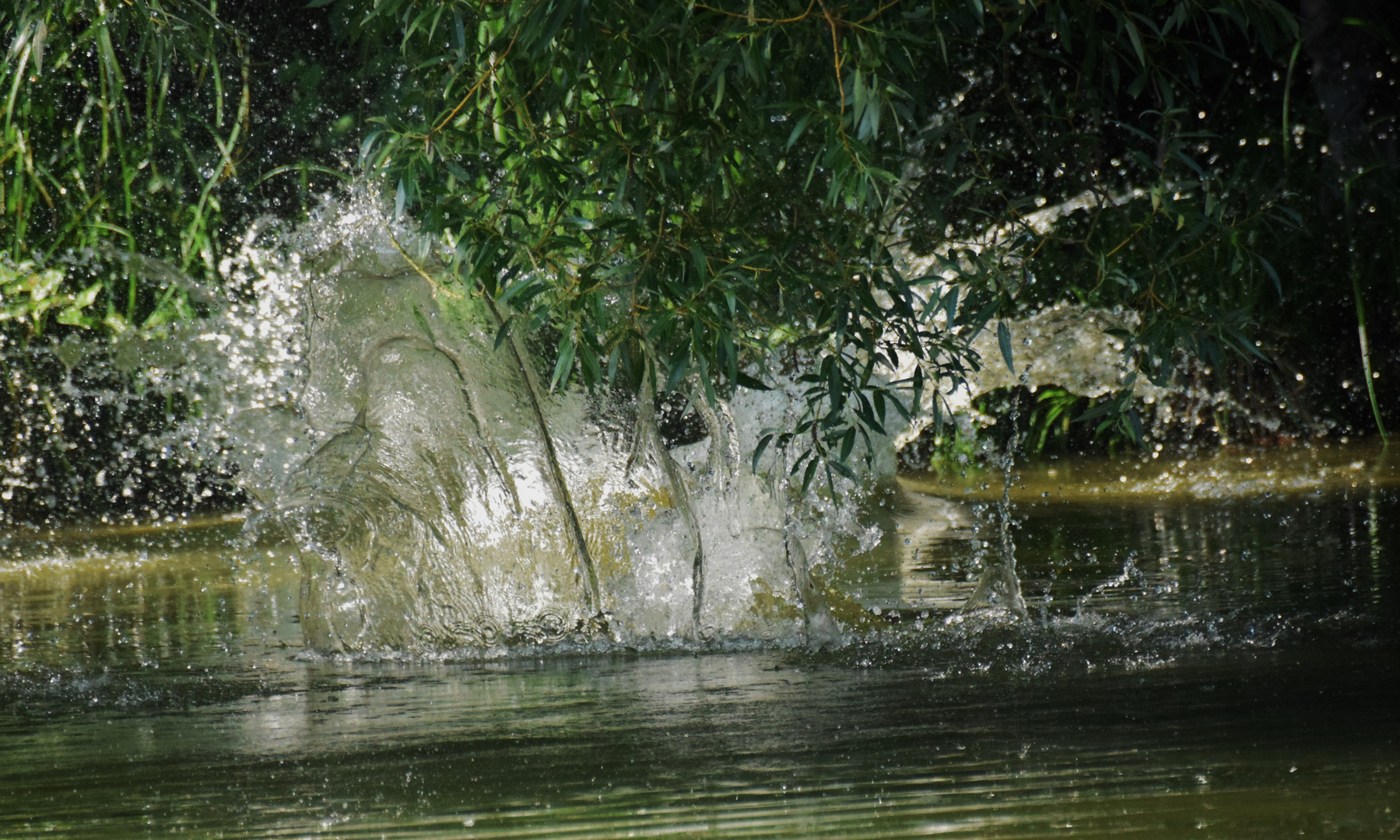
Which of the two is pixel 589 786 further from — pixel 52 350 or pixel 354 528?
pixel 52 350

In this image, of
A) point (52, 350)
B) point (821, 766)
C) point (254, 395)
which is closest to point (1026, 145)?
point (254, 395)

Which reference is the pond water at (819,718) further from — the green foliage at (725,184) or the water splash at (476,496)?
the green foliage at (725,184)

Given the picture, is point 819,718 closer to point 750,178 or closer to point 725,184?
point 725,184

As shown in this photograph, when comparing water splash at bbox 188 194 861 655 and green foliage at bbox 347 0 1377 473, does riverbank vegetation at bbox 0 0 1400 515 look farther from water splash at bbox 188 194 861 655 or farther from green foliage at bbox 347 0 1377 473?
water splash at bbox 188 194 861 655

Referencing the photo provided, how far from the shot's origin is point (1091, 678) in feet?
10.1

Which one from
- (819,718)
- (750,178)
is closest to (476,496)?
(750,178)

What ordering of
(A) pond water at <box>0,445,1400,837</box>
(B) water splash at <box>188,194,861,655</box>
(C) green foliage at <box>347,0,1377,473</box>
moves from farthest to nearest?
(B) water splash at <box>188,194,861,655</box> → (C) green foliage at <box>347,0,1377,473</box> → (A) pond water at <box>0,445,1400,837</box>

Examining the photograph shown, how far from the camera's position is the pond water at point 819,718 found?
2.22 meters

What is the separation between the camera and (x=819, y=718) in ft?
9.32

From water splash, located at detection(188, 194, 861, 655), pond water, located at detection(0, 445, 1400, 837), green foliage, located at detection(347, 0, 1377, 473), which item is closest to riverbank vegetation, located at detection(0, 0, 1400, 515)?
green foliage, located at detection(347, 0, 1377, 473)

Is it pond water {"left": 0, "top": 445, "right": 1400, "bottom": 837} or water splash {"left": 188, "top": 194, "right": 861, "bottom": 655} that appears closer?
pond water {"left": 0, "top": 445, "right": 1400, "bottom": 837}

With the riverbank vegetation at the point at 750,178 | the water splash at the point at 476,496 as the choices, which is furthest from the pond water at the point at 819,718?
the riverbank vegetation at the point at 750,178

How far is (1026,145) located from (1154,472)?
1898mm

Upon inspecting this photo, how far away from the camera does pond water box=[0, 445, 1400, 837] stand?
222 cm
